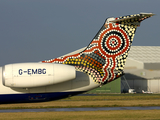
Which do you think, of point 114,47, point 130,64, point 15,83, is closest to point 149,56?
point 130,64

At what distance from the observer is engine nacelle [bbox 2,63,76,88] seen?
17.0m

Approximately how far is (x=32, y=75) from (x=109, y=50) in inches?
237

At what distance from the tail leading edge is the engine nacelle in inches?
81.9

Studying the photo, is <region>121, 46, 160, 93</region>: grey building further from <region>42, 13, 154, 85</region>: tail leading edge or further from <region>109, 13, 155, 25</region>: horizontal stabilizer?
<region>109, 13, 155, 25</region>: horizontal stabilizer

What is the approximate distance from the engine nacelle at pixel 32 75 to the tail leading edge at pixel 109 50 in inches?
81.9

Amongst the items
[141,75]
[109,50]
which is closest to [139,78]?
[141,75]

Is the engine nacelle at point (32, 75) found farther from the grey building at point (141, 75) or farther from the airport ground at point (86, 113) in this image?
the grey building at point (141, 75)

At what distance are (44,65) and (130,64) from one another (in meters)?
53.0

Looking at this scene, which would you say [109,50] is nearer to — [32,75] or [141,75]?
[32,75]

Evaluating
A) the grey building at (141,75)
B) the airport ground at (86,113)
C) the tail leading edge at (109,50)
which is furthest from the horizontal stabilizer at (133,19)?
the grey building at (141,75)

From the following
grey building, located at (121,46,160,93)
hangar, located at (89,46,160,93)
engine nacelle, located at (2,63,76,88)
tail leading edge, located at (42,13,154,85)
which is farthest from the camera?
grey building, located at (121,46,160,93)

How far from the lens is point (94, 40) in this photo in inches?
786

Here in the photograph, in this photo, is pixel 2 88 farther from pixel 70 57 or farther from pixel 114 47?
pixel 114 47

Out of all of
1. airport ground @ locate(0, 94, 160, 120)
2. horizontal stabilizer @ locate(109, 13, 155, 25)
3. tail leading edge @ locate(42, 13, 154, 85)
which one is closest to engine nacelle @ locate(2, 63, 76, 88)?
tail leading edge @ locate(42, 13, 154, 85)
